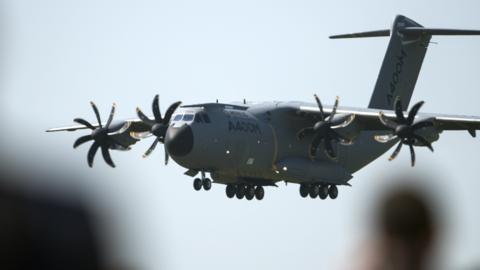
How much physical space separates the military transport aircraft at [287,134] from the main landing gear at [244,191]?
1.7 inches

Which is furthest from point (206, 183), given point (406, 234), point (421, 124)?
point (406, 234)

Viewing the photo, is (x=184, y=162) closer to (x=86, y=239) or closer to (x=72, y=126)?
(x=72, y=126)

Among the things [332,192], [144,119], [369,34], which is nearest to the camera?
[144,119]

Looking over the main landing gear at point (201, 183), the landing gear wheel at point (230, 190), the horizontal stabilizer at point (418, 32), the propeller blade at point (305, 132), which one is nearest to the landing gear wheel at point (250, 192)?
the landing gear wheel at point (230, 190)

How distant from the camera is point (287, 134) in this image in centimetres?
3606

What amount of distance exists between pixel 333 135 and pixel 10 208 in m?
31.4

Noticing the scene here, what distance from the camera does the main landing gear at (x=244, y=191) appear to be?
120ft

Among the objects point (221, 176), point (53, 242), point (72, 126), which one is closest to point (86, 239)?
point (53, 242)

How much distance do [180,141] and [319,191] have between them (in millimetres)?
8572

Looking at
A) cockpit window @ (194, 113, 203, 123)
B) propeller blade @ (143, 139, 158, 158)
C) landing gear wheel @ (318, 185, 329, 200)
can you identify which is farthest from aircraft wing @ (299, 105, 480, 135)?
propeller blade @ (143, 139, 158, 158)

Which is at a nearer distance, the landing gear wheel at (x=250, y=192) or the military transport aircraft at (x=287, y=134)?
the military transport aircraft at (x=287, y=134)

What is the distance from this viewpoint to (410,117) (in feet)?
103

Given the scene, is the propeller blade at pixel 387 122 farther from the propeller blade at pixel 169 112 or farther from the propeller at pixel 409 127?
the propeller blade at pixel 169 112

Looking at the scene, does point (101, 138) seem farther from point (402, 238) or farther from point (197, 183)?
point (402, 238)
